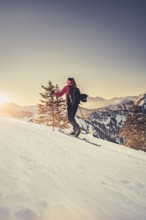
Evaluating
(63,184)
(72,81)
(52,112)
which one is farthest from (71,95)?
(52,112)

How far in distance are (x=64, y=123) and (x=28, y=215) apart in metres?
37.1

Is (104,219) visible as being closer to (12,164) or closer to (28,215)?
(28,215)

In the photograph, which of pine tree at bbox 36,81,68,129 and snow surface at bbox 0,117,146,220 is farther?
pine tree at bbox 36,81,68,129

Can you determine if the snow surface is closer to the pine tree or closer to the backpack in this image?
the backpack

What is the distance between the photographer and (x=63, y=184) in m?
4.84

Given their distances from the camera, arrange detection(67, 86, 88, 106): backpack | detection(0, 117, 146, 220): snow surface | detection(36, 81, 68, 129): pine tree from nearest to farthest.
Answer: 1. detection(0, 117, 146, 220): snow surface
2. detection(67, 86, 88, 106): backpack
3. detection(36, 81, 68, 129): pine tree

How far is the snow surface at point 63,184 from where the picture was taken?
3.63 m

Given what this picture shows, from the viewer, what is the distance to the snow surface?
363 cm

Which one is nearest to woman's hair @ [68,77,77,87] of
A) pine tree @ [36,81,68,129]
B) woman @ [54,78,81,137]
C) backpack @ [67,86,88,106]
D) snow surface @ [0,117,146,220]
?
woman @ [54,78,81,137]

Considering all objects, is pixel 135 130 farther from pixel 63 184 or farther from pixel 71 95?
pixel 63 184

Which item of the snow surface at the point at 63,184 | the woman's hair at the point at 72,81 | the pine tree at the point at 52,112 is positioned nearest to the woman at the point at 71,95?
the woman's hair at the point at 72,81

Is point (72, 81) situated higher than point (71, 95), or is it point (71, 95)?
point (72, 81)

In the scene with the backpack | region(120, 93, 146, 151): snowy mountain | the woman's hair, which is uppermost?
the woman's hair

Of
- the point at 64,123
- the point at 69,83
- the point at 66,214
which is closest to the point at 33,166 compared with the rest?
the point at 66,214
